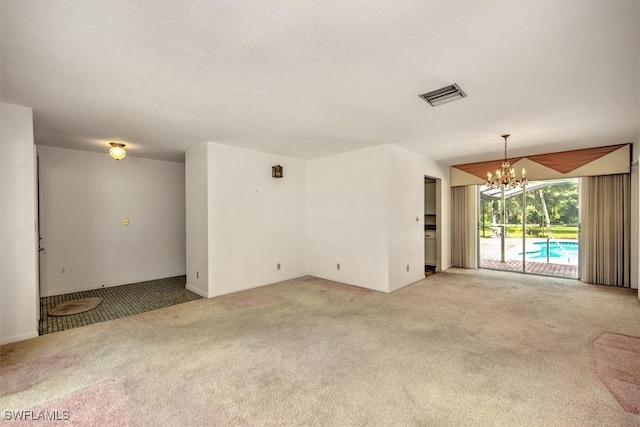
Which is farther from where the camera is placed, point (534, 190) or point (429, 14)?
point (534, 190)

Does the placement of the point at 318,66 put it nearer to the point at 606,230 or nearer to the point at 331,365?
the point at 331,365

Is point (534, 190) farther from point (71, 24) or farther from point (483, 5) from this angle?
point (71, 24)

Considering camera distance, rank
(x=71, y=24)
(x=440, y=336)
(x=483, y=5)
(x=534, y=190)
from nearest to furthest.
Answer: (x=483, y=5), (x=71, y=24), (x=440, y=336), (x=534, y=190)

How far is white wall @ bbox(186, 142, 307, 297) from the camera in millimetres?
4660

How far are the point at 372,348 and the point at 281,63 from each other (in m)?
2.71

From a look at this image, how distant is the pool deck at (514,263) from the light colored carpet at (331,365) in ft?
6.96

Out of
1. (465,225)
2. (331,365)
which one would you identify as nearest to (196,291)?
(331,365)

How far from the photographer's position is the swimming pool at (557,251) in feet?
21.8

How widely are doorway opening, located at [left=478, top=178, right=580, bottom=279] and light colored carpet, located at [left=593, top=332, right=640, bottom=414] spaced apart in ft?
11.3

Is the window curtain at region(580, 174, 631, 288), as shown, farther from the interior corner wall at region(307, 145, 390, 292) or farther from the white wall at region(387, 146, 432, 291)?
the interior corner wall at region(307, 145, 390, 292)

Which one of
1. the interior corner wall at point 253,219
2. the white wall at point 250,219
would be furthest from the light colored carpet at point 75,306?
the interior corner wall at point 253,219

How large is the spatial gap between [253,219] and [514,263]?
259 inches

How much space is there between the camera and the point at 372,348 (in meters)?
2.84

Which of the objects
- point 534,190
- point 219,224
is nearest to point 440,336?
point 219,224
